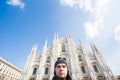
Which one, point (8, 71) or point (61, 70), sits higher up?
point (8, 71)

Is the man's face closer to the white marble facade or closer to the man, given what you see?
the man

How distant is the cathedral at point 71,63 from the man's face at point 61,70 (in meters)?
18.7

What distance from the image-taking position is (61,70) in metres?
2.26

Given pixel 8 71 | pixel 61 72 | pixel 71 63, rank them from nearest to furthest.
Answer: pixel 61 72
pixel 71 63
pixel 8 71

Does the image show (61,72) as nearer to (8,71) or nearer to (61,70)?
(61,70)

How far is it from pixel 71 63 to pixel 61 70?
68.7 ft

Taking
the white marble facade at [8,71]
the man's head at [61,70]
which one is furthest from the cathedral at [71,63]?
the man's head at [61,70]

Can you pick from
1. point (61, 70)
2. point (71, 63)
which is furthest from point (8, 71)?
point (61, 70)

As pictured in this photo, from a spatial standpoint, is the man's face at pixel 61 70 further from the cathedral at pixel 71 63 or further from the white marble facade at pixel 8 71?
the white marble facade at pixel 8 71

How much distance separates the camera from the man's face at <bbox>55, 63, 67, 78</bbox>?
222cm

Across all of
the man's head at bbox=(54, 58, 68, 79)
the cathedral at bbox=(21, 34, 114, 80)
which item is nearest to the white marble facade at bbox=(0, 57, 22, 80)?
the cathedral at bbox=(21, 34, 114, 80)

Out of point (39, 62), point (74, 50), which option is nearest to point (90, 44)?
point (74, 50)

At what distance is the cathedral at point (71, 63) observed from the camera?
66.9 ft

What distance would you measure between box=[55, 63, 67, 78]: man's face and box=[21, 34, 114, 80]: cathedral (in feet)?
61.4
